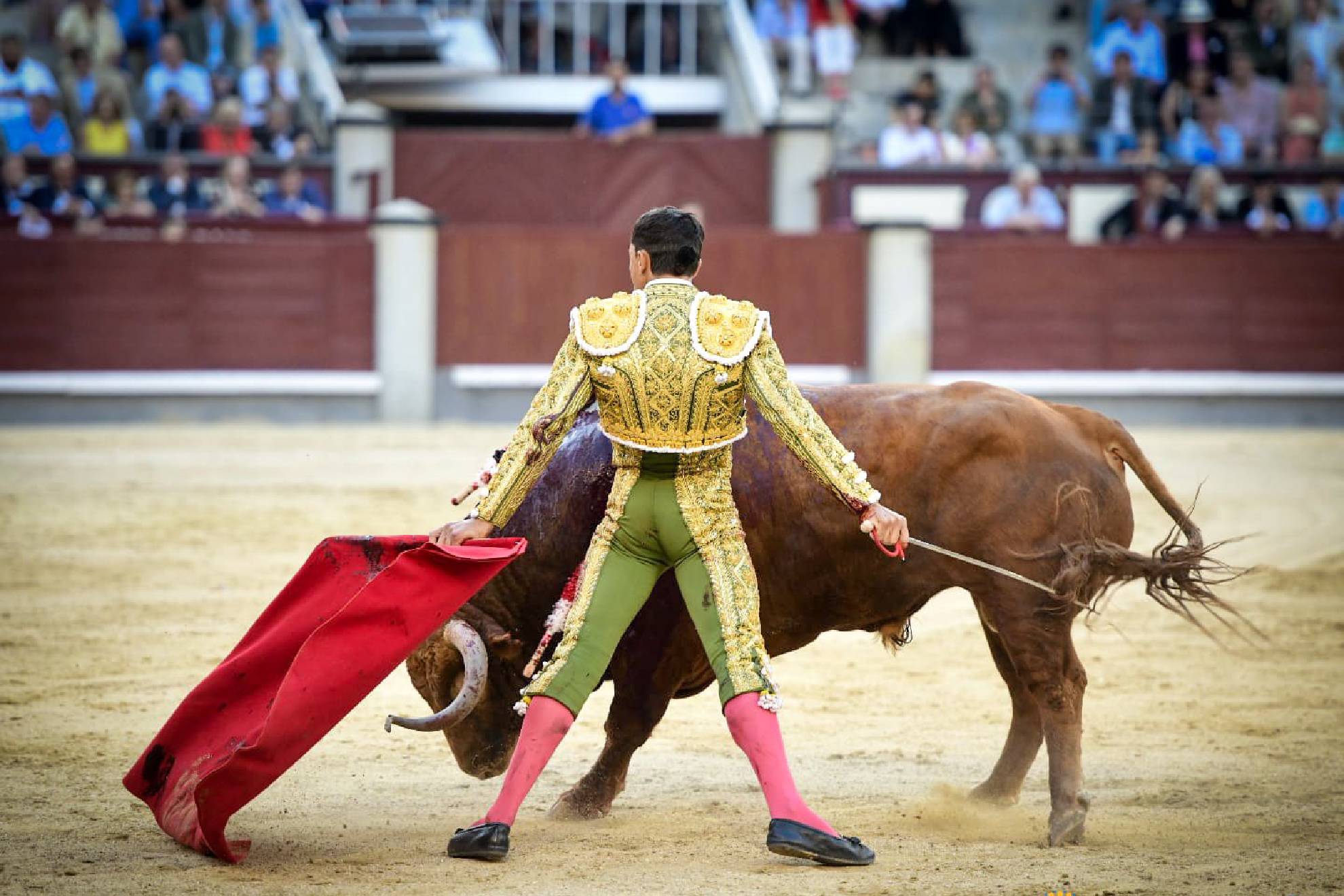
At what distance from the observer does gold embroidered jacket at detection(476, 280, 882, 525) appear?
129 inches

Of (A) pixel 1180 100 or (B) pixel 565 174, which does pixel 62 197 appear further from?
(A) pixel 1180 100

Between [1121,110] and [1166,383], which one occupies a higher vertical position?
[1121,110]

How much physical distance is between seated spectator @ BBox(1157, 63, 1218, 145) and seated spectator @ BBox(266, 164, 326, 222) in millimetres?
6353

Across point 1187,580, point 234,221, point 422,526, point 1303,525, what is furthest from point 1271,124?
point 1187,580

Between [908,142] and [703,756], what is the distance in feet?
30.5

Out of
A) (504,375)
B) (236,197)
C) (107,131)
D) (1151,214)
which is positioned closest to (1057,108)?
(1151,214)

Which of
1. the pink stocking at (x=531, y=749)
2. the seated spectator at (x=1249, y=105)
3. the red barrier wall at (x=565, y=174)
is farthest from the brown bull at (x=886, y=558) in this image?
the seated spectator at (x=1249, y=105)

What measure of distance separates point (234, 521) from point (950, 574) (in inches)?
190

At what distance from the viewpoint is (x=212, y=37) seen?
13453 millimetres

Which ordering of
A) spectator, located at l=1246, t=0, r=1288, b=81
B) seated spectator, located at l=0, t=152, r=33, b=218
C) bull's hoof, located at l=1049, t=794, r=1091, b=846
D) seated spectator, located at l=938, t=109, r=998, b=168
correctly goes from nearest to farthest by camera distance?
bull's hoof, located at l=1049, t=794, r=1091, b=846, seated spectator, located at l=0, t=152, r=33, b=218, seated spectator, located at l=938, t=109, r=998, b=168, spectator, located at l=1246, t=0, r=1288, b=81

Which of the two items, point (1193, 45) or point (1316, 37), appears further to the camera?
point (1316, 37)

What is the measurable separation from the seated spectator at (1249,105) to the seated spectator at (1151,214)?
4.39 feet

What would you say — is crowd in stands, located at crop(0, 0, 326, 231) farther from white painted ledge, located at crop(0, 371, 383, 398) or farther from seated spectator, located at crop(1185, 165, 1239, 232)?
seated spectator, located at crop(1185, 165, 1239, 232)

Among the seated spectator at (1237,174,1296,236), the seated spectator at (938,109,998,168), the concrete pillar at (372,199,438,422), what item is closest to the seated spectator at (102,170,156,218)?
the concrete pillar at (372,199,438,422)
